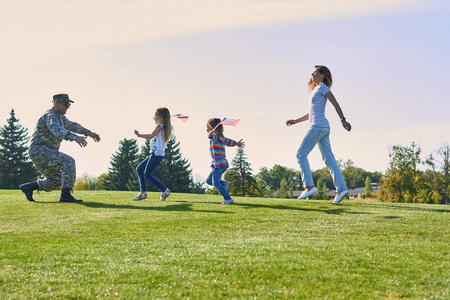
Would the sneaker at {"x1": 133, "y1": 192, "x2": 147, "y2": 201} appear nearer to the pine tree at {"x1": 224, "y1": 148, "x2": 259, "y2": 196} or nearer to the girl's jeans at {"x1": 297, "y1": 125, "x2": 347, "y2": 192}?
the girl's jeans at {"x1": 297, "y1": 125, "x2": 347, "y2": 192}

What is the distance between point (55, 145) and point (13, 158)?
61.6m

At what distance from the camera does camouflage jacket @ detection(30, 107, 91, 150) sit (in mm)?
11594

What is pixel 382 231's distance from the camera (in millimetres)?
7766

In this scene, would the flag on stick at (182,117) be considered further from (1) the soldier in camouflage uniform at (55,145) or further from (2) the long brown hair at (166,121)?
(1) the soldier in camouflage uniform at (55,145)

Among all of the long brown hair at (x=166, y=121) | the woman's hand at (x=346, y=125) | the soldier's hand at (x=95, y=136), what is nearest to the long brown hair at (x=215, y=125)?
the long brown hair at (x=166, y=121)

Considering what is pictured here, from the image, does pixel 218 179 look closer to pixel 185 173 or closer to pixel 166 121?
pixel 166 121

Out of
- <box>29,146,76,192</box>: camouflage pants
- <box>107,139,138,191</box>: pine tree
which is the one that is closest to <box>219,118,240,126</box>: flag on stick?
<box>29,146,76,192</box>: camouflage pants

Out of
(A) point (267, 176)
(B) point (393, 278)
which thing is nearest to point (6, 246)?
(B) point (393, 278)

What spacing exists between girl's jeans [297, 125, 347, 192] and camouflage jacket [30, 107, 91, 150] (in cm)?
573

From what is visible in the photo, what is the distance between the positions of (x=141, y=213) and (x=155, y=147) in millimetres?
2790

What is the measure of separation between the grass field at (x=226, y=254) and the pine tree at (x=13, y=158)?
59270 mm

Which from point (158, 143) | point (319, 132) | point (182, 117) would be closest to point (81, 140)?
point (158, 143)

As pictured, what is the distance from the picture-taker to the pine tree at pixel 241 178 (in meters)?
73.5

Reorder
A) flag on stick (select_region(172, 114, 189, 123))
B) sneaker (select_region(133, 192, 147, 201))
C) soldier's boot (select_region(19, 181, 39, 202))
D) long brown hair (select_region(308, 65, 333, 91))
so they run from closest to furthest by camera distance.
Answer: long brown hair (select_region(308, 65, 333, 91)) < soldier's boot (select_region(19, 181, 39, 202)) < sneaker (select_region(133, 192, 147, 201)) < flag on stick (select_region(172, 114, 189, 123))
